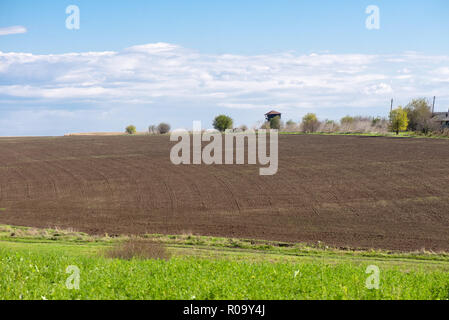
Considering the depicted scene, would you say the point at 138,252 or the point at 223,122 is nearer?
the point at 138,252

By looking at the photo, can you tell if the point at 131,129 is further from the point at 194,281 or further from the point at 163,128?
the point at 194,281

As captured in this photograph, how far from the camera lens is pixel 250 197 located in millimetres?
30281

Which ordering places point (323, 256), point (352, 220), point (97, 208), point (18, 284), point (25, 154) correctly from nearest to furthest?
point (18, 284) → point (323, 256) → point (352, 220) → point (97, 208) → point (25, 154)

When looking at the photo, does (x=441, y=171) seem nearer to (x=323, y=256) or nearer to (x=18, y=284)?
(x=323, y=256)

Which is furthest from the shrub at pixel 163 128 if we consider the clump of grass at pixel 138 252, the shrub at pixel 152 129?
the clump of grass at pixel 138 252

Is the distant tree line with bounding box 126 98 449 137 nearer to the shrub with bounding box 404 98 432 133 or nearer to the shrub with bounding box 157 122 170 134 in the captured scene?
the shrub with bounding box 404 98 432 133

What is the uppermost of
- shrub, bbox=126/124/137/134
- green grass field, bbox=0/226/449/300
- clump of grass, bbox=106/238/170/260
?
green grass field, bbox=0/226/449/300

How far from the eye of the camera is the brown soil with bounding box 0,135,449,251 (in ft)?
74.0

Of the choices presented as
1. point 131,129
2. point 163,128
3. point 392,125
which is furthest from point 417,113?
point 131,129

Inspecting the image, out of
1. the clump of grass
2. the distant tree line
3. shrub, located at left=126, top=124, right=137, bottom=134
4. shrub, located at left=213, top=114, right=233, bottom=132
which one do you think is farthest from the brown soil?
shrub, located at left=126, top=124, right=137, bottom=134
